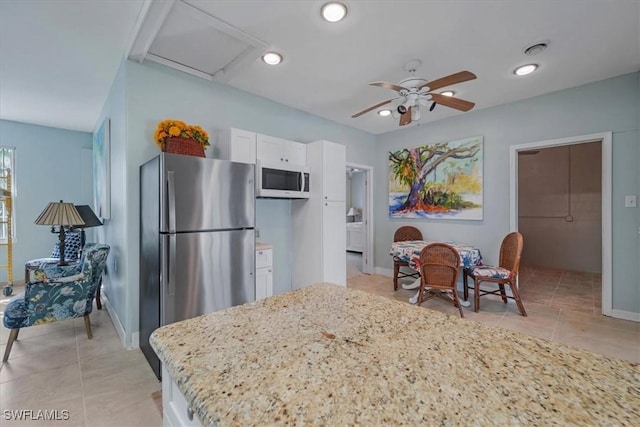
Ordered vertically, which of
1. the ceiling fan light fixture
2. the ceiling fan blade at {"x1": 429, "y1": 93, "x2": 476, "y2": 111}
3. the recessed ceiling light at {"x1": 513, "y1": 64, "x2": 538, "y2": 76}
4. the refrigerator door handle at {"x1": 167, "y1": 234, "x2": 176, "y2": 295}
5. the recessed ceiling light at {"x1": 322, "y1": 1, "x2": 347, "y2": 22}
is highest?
the recessed ceiling light at {"x1": 513, "y1": 64, "x2": 538, "y2": 76}

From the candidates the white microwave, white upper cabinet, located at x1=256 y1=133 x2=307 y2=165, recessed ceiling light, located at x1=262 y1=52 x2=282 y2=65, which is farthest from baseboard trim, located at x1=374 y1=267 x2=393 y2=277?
recessed ceiling light, located at x1=262 y1=52 x2=282 y2=65

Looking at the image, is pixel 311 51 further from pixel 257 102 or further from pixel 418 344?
pixel 418 344

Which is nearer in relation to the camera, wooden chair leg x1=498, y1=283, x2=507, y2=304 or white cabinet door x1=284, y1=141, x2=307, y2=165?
white cabinet door x1=284, y1=141, x2=307, y2=165

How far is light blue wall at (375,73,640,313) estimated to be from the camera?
297 cm

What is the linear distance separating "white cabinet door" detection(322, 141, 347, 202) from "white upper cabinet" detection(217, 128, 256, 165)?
91cm

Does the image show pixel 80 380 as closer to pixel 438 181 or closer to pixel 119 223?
pixel 119 223

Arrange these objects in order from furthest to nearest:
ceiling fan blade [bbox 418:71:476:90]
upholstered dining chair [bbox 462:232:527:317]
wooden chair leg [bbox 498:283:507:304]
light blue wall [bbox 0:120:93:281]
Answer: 1. light blue wall [bbox 0:120:93:281]
2. wooden chair leg [bbox 498:283:507:304]
3. upholstered dining chair [bbox 462:232:527:317]
4. ceiling fan blade [bbox 418:71:476:90]

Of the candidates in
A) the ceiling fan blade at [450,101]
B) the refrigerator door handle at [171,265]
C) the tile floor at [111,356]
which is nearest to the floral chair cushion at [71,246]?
the tile floor at [111,356]

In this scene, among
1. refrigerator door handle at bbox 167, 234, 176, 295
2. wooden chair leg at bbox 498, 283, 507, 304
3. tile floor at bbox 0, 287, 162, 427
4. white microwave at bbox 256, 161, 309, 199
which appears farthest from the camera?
wooden chair leg at bbox 498, 283, 507, 304

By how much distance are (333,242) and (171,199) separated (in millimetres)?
2040

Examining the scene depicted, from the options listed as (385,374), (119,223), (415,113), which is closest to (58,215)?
(119,223)

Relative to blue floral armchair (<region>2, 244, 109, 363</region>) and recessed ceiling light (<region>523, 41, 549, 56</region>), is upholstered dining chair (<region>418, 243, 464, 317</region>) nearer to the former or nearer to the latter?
recessed ceiling light (<region>523, 41, 549, 56</region>)

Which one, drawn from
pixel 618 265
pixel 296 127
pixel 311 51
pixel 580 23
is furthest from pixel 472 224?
pixel 311 51

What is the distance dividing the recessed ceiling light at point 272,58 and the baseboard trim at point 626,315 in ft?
14.8
